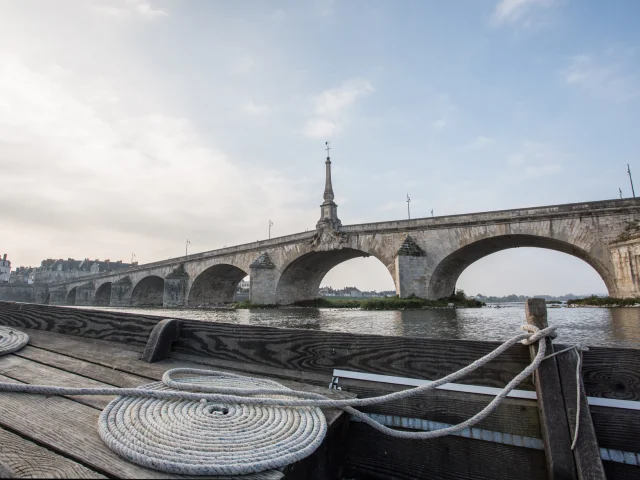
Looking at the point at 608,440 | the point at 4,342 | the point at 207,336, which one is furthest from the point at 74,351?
the point at 608,440

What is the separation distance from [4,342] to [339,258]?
26.0 meters

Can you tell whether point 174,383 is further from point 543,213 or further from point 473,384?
point 543,213

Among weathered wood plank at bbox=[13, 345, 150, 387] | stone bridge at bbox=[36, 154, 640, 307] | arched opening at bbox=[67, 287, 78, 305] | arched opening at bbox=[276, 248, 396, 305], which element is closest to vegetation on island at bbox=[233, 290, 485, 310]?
stone bridge at bbox=[36, 154, 640, 307]

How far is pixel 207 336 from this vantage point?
268cm

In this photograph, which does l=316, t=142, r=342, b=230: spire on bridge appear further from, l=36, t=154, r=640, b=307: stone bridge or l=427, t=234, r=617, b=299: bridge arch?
l=427, t=234, r=617, b=299: bridge arch

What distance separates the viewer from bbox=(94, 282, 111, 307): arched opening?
2064 inches

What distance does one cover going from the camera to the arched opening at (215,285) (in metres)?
35.4

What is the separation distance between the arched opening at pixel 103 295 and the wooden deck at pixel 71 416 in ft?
186

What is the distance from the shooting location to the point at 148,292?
1860 inches

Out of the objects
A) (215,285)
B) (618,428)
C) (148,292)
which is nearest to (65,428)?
(618,428)

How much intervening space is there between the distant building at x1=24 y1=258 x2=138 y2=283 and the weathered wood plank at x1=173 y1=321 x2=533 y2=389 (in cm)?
9221

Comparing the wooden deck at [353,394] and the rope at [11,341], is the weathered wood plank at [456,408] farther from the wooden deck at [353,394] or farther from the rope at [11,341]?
the rope at [11,341]

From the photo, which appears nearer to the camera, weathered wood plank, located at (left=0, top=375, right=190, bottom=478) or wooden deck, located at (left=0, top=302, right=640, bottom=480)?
weathered wood plank, located at (left=0, top=375, right=190, bottom=478)

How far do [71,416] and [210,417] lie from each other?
24.9 inches
